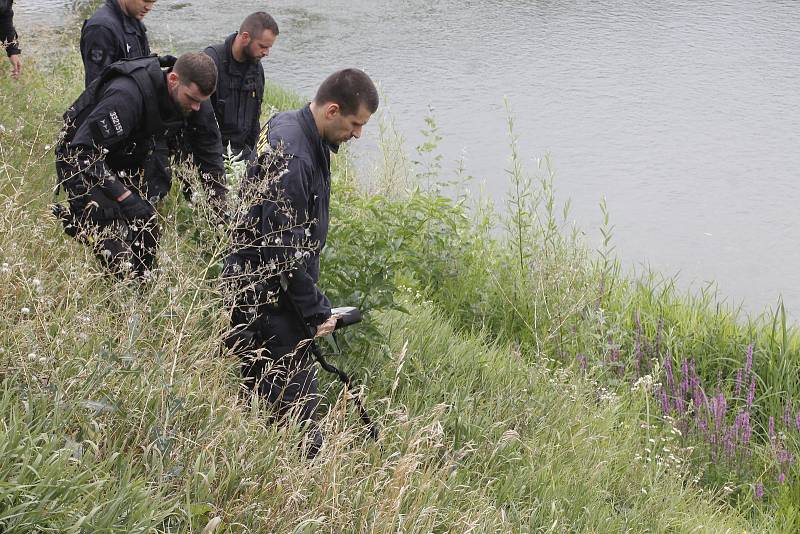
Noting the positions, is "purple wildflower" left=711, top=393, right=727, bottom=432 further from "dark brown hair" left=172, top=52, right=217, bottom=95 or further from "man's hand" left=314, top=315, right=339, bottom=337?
"dark brown hair" left=172, top=52, right=217, bottom=95

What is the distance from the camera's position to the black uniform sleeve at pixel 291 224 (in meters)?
3.02

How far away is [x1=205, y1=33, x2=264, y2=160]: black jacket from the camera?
5426 mm

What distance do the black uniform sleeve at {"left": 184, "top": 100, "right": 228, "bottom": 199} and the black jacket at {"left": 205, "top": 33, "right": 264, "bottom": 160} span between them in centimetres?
110

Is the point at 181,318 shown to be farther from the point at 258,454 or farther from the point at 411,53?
the point at 411,53

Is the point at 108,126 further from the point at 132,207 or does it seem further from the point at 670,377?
the point at 670,377

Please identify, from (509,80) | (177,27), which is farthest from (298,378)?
(177,27)

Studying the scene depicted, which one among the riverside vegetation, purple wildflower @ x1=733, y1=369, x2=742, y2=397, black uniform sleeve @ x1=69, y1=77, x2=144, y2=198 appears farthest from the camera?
purple wildflower @ x1=733, y1=369, x2=742, y2=397

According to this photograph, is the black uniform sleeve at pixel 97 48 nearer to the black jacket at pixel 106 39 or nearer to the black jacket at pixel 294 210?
the black jacket at pixel 106 39

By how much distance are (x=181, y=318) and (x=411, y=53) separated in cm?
933

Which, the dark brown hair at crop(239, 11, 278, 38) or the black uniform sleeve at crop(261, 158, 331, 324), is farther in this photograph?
the dark brown hair at crop(239, 11, 278, 38)

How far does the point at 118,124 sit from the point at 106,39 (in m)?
1.48

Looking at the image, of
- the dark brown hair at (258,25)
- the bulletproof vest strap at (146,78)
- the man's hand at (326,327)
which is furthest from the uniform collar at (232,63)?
the man's hand at (326,327)

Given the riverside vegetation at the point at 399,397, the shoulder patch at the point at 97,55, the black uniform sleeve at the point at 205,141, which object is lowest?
the riverside vegetation at the point at 399,397

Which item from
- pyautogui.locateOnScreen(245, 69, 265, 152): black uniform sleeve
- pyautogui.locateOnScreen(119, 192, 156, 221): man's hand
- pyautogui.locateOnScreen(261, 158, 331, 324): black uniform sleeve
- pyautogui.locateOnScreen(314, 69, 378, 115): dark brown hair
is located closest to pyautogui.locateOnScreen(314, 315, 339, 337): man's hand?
pyautogui.locateOnScreen(261, 158, 331, 324): black uniform sleeve
